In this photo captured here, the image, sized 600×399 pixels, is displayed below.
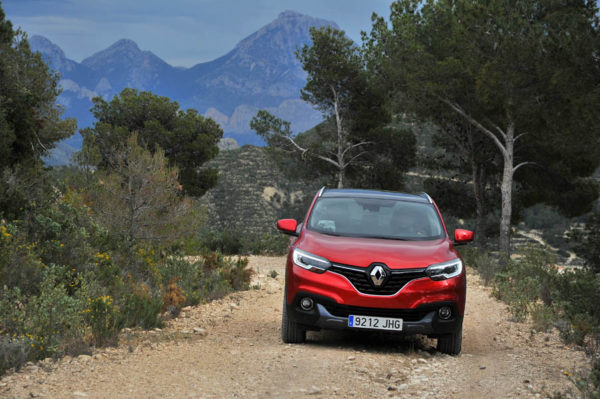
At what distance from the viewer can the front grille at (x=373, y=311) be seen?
731cm

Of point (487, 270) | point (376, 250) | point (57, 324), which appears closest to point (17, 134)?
point (57, 324)

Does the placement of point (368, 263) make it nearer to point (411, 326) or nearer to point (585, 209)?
point (411, 326)

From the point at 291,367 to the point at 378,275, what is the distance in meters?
1.39

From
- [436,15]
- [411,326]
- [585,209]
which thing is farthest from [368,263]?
[585,209]

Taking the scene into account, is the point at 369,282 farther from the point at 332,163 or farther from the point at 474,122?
the point at 332,163

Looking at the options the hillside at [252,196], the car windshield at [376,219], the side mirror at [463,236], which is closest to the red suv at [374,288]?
the car windshield at [376,219]

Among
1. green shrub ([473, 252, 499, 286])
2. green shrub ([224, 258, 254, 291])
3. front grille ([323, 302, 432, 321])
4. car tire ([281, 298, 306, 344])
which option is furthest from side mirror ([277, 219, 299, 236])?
green shrub ([473, 252, 499, 286])

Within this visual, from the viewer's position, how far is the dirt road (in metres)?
5.80

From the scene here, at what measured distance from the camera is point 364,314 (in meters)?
7.34

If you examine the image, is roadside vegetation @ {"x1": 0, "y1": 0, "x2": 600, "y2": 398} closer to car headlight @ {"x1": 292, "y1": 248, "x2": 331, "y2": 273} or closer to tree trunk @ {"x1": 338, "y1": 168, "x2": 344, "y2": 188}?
tree trunk @ {"x1": 338, "y1": 168, "x2": 344, "y2": 188}

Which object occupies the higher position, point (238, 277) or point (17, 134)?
point (17, 134)

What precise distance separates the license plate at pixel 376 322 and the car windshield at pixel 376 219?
Answer: 113cm

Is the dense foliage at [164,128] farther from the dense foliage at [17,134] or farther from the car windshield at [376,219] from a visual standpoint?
the car windshield at [376,219]

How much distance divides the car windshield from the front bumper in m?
1.05
